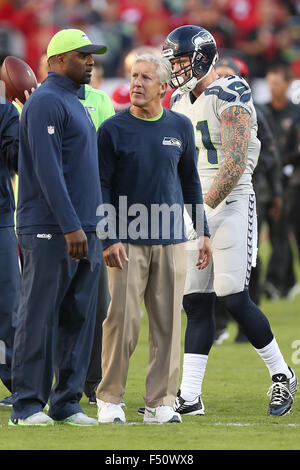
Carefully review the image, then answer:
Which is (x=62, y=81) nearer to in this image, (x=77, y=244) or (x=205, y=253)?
(x=77, y=244)

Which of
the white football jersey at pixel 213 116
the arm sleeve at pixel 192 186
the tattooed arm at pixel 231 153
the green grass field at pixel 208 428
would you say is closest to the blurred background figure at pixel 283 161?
the green grass field at pixel 208 428

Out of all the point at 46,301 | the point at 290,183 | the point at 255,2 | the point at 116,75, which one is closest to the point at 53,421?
the point at 46,301

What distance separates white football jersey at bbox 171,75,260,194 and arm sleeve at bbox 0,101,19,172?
3.28 ft

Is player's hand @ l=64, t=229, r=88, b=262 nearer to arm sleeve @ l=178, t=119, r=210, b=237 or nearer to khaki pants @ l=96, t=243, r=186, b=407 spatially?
khaki pants @ l=96, t=243, r=186, b=407

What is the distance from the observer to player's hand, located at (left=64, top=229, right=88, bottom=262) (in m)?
5.43

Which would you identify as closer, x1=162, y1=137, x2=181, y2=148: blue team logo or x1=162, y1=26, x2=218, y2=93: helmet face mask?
x1=162, y1=137, x2=181, y2=148: blue team logo

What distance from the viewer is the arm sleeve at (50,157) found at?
17.7ft

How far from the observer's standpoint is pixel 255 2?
20344 mm

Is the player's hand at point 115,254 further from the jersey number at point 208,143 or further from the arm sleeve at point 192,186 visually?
the jersey number at point 208,143

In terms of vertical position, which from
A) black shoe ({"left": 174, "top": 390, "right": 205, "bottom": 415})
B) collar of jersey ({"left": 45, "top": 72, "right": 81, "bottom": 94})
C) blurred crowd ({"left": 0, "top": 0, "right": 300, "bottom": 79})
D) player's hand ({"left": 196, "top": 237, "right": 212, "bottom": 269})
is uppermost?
blurred crowd ({"left": 0, "top": 0, "right": 300, "bottom": 79})

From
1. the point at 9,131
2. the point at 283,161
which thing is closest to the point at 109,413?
the point at 9,131

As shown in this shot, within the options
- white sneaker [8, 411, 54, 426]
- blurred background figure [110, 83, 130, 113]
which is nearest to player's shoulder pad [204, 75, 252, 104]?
white sneaker [8, 411, 54, 426]

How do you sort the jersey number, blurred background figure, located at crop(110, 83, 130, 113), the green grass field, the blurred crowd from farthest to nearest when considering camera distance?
the blurred crowd
blurred background figure, located at crop(110, 83, 130, 113)
the jersey number
the green grass field

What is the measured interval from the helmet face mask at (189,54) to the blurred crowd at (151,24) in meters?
12.4
